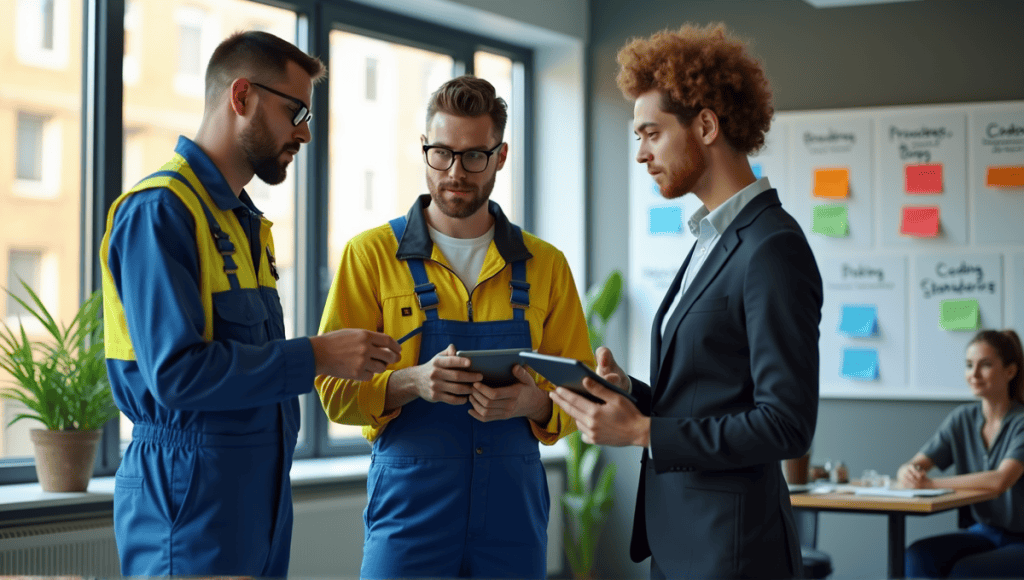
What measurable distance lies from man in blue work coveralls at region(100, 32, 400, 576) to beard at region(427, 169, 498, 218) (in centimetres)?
44

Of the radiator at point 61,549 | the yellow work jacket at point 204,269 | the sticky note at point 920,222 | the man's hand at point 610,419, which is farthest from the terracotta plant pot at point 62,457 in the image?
the sticky note at point 920,222

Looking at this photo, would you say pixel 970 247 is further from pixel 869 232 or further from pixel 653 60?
pixel 653 60

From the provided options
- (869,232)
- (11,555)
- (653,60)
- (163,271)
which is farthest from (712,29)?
(869,232)

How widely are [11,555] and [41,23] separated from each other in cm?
188

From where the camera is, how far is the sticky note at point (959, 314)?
4.72 meters

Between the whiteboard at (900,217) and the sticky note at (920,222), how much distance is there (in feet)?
0.09

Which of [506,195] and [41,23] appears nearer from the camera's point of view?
[41,23]

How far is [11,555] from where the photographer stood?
310 centimetres

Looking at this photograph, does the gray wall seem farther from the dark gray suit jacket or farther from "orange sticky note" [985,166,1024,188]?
the dark gray suit jacket

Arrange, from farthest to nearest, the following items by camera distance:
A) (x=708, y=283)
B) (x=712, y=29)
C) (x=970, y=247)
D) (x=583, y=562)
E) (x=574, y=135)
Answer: (x=574, y=135), (x=583, y=562), (x=970, y=247), (x=712, y=29), (x=708, y=283)

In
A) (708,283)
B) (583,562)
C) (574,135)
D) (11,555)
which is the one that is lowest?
(583,562)

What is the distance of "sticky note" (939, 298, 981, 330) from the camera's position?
15.5 ft

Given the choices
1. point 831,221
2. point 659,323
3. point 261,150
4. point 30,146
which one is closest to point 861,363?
point 831,221

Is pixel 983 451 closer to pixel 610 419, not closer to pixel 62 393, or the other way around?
pixel 610 419
